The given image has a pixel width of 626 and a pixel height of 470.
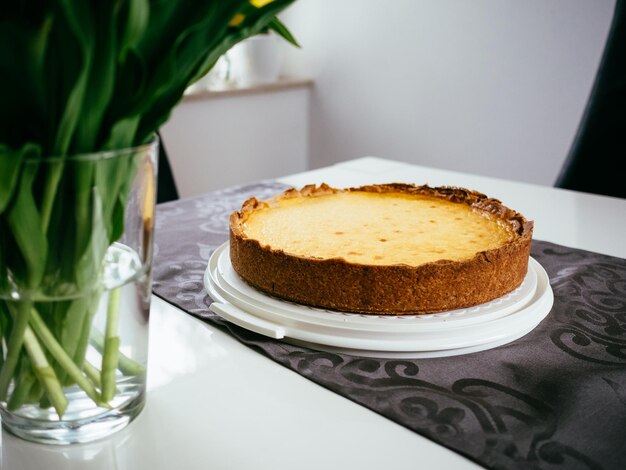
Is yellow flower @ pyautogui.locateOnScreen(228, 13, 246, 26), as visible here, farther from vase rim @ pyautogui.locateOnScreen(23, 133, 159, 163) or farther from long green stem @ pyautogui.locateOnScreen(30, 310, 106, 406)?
long green stem @ pyautogui.locateOnScreen(30, 310, 106, 406)

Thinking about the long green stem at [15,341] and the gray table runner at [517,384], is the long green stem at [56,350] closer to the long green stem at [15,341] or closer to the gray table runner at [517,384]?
the long green stem at [15,341]

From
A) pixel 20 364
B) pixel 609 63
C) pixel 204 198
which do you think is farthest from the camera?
pixel 609 63

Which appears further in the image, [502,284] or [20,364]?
[502,284]

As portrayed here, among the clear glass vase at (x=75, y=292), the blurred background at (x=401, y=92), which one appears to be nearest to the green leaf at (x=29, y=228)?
the clear glass vase at (x=75, y=292)

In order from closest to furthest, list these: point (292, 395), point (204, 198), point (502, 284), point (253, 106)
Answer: point (292, 395)
point (502, 284)
point (204, 198)
point (253, 106)

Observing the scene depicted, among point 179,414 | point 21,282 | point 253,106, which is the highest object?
point 21,282

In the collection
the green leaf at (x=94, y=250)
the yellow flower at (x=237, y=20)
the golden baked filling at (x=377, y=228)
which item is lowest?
the golden baked filling at (x=377, y=228)

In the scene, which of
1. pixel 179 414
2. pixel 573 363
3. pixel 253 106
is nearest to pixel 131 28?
pixel 179 414

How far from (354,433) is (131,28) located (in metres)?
0.40

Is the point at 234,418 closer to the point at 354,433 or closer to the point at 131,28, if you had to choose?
the point at 354,433

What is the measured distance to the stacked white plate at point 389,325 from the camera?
0.75 metres

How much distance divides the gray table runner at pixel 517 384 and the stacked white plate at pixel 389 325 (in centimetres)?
1

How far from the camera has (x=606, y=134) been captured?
187 centimetres

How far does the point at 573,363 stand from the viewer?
29.1 inches
